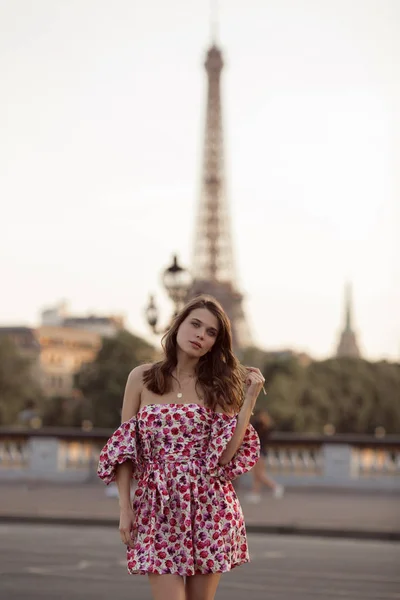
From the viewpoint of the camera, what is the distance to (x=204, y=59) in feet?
287

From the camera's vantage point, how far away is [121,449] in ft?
18.1

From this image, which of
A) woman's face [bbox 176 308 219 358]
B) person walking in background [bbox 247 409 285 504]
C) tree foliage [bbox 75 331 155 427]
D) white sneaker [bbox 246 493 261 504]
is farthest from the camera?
tree foliage [bbox 75 331 155 427]

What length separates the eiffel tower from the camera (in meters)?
82.1

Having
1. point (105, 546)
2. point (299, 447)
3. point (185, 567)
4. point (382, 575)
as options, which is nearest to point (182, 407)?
point (185, 567)

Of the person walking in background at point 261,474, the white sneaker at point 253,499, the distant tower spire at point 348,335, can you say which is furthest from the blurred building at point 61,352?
the white sneaker at point 253,499

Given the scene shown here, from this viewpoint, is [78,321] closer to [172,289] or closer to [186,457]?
[172,289]

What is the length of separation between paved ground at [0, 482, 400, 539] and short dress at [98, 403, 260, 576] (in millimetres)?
11218

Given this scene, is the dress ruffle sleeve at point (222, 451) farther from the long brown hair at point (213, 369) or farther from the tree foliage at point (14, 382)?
the tree foliage at point (14, 382)

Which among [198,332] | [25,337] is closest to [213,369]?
[198,332]

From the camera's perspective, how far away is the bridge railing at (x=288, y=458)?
2389 cm

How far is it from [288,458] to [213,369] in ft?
63.9

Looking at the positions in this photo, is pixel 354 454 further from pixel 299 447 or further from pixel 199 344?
pixel 199 344

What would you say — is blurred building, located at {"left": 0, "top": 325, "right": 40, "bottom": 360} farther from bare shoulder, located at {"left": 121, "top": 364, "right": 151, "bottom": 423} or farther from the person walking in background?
bare shoulder, located at {"left": 121, "top": 364, "right": 151, "bottom": 423}

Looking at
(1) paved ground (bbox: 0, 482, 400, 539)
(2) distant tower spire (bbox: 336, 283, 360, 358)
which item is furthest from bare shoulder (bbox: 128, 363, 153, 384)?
(2) distant tower spire (bbox: 336, 283, 360, 358)
